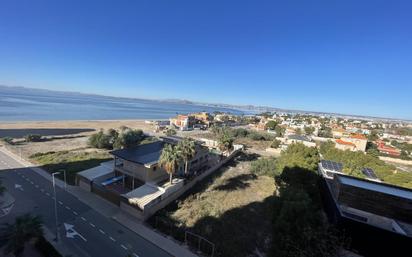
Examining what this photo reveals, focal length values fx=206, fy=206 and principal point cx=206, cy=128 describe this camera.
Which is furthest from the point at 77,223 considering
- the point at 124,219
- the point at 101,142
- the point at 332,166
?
the point at 332,166

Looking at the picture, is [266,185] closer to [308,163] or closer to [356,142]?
[308,163]

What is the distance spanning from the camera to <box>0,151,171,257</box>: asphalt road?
650 inches

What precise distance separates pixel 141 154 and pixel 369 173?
32378 millimetres

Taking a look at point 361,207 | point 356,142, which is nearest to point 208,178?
point 361,207

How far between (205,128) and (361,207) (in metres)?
79.6

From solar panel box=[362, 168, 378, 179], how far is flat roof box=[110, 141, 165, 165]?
94.9 ft

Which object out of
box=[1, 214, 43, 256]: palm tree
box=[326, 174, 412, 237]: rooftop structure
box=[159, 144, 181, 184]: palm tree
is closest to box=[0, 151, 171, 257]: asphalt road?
box=[1, 214, 43, 256]: palm tree

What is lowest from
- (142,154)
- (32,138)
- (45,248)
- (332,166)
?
(32,138)

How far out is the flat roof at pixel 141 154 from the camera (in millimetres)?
25781

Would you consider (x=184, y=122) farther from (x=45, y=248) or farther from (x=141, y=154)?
(x=45, y=248)

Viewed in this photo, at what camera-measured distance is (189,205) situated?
24078 mm

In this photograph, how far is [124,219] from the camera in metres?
20.6

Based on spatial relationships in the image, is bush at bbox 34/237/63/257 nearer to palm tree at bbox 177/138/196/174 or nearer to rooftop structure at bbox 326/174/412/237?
palm tree at bbox 177/138/196/174

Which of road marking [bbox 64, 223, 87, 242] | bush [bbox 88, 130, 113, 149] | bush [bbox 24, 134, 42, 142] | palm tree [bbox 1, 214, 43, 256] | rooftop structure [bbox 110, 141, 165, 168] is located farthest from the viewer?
bush [bbox 24, 134, 42, 142]
